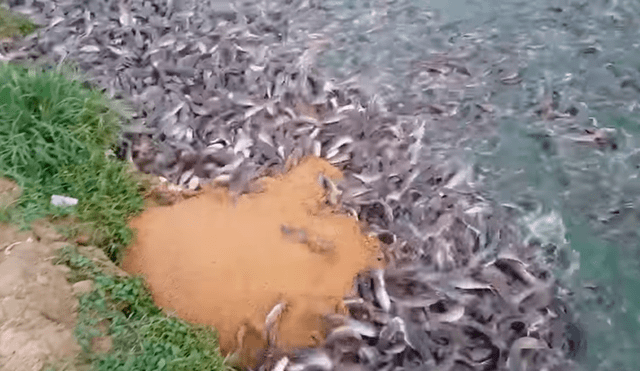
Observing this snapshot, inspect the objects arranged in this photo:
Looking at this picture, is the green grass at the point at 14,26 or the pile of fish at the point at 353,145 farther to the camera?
the green grass at the point at 14,26

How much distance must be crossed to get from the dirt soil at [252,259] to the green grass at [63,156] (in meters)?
0.16

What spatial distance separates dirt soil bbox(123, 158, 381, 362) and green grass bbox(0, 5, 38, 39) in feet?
6.90

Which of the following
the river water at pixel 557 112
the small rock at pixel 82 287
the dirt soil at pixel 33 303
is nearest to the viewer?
the dirt soil at pixel 33 303

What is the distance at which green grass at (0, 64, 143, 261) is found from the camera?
302cm

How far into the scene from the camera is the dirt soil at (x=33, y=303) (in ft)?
7.40

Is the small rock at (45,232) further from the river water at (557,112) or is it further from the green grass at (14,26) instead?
the river water at (557,112)

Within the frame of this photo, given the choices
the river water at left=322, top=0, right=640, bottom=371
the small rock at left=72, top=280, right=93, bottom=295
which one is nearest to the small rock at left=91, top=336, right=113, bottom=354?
the small rock at left=72, top=280, right=93, bottom=295

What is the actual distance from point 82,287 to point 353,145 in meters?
1.76

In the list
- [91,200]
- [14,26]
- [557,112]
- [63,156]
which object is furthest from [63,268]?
[557,112]

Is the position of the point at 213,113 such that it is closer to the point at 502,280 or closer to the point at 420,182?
the point at 420,182

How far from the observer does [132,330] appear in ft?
8.13

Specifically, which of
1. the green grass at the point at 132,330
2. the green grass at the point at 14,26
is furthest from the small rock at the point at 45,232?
the green grass at the point at 14,26

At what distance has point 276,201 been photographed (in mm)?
3379

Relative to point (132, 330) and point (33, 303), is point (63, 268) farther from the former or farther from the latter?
point (132, 330)
